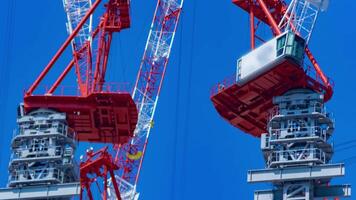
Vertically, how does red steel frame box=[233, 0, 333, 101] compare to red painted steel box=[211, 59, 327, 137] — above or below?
above

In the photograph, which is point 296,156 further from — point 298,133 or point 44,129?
point 44,129

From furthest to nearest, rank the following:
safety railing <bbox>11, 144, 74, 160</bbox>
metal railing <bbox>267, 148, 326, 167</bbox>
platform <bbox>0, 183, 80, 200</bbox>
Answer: safety railing <bbox>11, 144, 74, 160</bbox> < platform <bbox>0, 183, 80, 200</bbox> < metal railing <bbox>267, 148, 326, 167</bbox>

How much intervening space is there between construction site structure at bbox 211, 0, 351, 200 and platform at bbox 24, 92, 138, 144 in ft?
28.5

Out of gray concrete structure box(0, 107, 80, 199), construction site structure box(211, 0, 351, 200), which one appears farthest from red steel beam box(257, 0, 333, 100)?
gray concrete structure box(0, 107, 80, 199)

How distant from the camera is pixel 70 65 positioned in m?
156

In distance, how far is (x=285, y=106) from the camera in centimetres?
14775

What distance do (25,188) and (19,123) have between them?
25.2 ft

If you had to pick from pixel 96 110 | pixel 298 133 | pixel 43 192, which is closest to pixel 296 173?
pixel 298 133

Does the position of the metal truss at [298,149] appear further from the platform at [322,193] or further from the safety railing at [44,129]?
the safety railing at [44,129]

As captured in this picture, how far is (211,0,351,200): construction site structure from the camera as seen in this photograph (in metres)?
142

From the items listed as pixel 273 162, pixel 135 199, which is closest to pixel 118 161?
pixel 135 199

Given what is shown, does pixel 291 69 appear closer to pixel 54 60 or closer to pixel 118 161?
pixel 54 60

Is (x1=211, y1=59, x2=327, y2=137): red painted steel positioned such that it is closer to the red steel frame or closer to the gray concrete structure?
the red steel frame

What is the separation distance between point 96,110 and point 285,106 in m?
18.1
